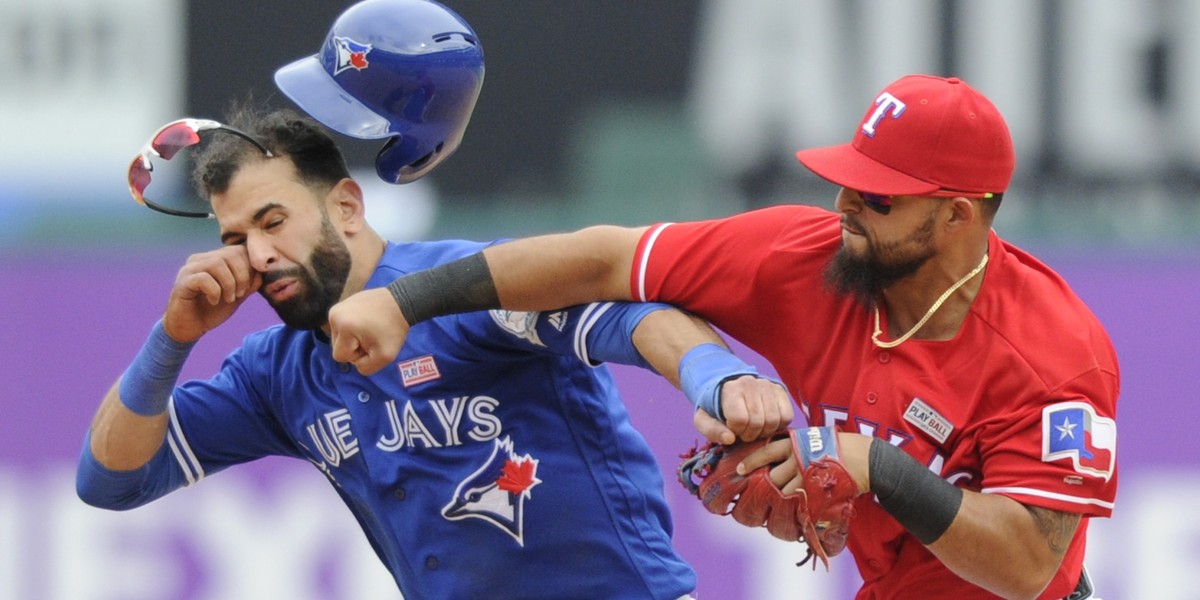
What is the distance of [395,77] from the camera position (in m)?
3.88

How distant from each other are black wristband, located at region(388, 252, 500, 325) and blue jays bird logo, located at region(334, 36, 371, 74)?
584 millimetres

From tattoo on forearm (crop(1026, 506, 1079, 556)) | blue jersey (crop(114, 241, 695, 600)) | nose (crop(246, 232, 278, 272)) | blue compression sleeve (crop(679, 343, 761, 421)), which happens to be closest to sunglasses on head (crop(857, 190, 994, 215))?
blue compression sleeve (crop(679, 343, 761, 421))

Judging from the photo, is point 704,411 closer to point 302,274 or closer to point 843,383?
point 843,383

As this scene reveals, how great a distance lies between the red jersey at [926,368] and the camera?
132 inches

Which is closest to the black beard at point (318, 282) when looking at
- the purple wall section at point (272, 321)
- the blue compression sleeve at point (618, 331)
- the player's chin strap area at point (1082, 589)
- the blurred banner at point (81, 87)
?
the blue compression sleeve at point (618, 331)

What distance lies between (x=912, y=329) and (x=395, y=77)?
1.24 metres

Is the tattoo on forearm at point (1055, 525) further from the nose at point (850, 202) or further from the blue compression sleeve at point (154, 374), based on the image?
the blue compression sleeve at point (154, 374)

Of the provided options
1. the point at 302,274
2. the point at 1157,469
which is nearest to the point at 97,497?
the point at 302,274

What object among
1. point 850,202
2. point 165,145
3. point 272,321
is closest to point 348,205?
point 165,145

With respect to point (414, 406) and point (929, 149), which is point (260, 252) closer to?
point (414, 406)

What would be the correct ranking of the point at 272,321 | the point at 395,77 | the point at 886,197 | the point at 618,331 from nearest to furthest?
the point at 886,197 < the point at 618,331 < the point at 395,77 < the point at 272,321

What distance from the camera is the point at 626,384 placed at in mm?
6699

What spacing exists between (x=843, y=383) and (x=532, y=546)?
2.62 feet

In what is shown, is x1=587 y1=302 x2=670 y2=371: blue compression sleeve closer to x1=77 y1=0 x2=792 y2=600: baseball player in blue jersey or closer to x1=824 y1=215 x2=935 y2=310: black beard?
x1=77 y1=0 x2=792 y2=600: baseball player in blue jersey
